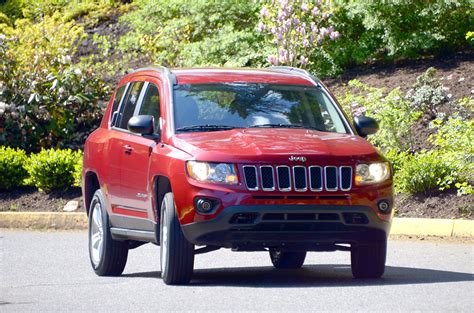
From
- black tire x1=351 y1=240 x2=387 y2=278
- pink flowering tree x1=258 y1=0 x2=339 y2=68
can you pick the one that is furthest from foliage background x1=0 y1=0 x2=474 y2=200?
black tire x1=351 y1=240 x2=387 y2=278

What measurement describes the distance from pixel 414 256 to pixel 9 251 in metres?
4.37

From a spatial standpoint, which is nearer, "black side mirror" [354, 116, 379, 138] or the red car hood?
the red car hood

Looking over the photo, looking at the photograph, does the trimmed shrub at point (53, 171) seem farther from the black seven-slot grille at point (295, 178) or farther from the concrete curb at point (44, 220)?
the black seven-slot grille at point (295, 178)

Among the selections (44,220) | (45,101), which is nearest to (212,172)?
(44,220)

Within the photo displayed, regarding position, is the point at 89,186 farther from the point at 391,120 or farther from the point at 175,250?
the point at 391,120

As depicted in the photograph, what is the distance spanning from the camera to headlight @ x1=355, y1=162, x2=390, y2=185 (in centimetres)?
1030

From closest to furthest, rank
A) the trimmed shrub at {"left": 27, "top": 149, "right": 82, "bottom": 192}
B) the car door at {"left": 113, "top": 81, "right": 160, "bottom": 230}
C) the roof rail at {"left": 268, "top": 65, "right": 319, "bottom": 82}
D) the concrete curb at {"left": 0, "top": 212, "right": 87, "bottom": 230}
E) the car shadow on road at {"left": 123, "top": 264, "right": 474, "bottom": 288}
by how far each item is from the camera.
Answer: the car shadow on road at {"left": 123, "top": 264, "right": 474, "bottom": 288}
the car door at {"left": 113, "top": 81, "right": 160, "bottom": 230}
the roof rail at {"left": 268, "top": 65, "right": 319, "bottom": 82}
the concrete curb at {"left": 0, "top": 212, "right": 87, "bottom": 230}
the trimmed shrub at {"left": 27, "top": 149, "right": 82, "bottom": 192}

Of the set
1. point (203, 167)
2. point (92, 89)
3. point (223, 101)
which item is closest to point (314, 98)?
point (223, 101)

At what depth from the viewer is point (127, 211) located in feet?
37.2

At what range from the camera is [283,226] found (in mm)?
10055

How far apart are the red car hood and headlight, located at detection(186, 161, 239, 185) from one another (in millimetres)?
51

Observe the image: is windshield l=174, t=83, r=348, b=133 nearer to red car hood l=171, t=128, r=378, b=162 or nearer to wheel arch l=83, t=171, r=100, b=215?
red car hood l=171, t=128, r=378, b=162

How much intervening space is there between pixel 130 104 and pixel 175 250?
239cm

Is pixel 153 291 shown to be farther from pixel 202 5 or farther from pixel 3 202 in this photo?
pixel 202 5
